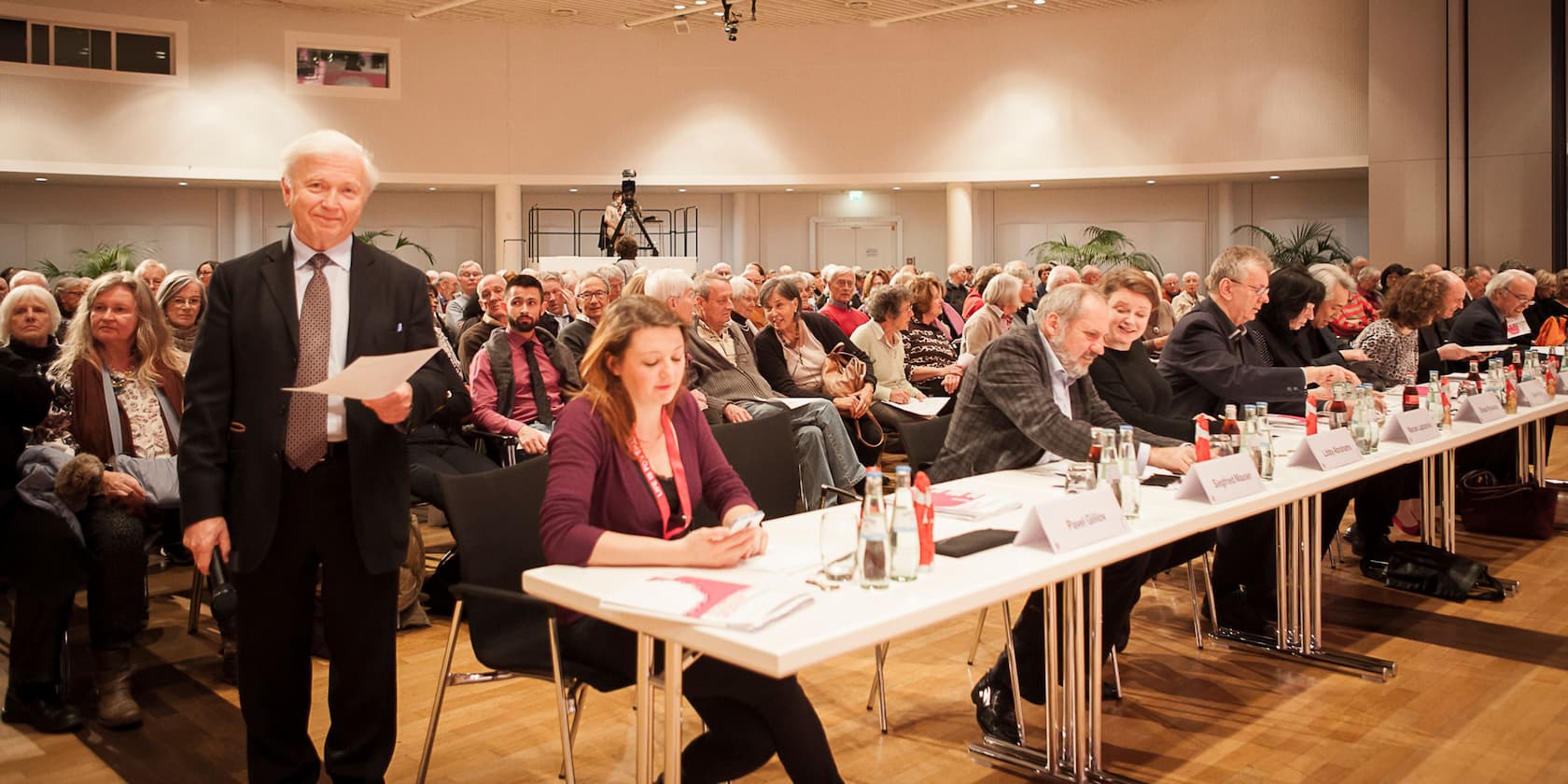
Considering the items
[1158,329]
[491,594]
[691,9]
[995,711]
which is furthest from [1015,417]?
[691,9]

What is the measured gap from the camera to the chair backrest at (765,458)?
3539 mm

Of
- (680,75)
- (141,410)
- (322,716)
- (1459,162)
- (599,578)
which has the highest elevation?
(680,75)

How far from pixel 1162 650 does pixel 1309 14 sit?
43.4ft

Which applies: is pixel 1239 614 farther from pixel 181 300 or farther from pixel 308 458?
pixel 181 300

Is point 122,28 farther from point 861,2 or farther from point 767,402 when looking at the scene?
point 767,402

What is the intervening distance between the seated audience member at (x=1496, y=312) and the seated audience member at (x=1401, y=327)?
68.4 inches

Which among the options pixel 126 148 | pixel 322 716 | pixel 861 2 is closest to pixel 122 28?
pixel 126 148

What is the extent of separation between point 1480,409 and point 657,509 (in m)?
3.91

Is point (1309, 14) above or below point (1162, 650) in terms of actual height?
above

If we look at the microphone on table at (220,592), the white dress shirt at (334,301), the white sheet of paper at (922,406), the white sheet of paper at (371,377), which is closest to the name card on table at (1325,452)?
the white sheet of paper at (922,406)

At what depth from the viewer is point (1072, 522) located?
2.72 m

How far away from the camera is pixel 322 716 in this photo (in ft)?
12.0

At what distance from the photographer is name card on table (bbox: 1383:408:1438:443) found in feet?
14.5

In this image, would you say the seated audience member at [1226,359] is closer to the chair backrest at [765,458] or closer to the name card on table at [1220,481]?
the name card on table at [1220,481]
